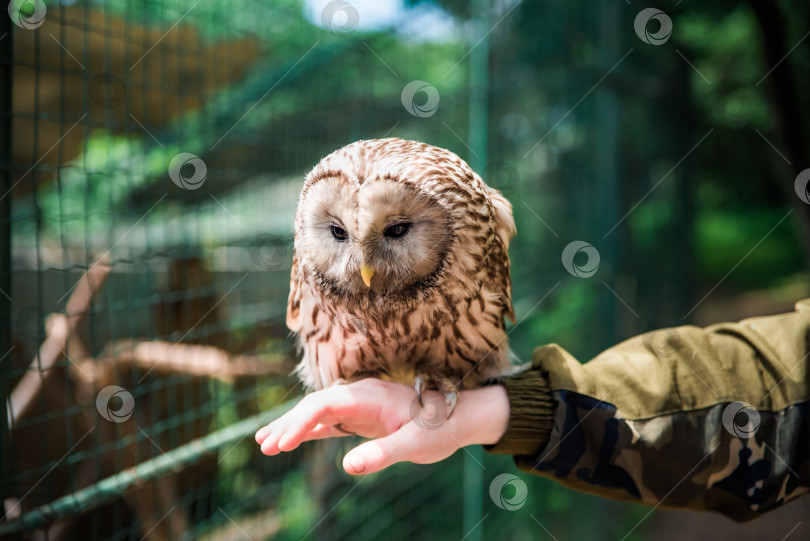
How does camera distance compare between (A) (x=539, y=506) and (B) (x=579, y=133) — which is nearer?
(A) (x=539, y=506)

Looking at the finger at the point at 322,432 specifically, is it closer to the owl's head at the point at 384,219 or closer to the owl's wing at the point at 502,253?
the owl's head at the point at 384,219

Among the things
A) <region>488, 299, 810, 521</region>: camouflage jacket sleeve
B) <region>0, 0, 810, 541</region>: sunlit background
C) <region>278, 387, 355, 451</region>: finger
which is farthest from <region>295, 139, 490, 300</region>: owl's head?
<region>0, 0, 810, 541</region>: sunlit background

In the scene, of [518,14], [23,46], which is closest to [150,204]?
[23,46]

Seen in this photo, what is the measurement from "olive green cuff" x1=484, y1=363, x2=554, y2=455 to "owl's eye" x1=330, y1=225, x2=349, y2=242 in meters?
0.55

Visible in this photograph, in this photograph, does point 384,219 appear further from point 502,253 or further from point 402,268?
point 502,253

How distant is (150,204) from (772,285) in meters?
9.72

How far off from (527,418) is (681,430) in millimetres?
387

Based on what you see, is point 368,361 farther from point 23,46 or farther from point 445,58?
point 23,46

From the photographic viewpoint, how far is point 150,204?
222 cm

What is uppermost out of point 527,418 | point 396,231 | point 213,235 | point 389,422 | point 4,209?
point 4,209

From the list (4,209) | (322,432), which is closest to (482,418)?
(322,432)

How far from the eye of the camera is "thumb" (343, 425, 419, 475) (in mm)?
1115

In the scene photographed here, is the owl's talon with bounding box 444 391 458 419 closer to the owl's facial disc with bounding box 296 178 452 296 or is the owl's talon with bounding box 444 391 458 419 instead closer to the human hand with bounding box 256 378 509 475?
the human hand with bounding box 256 378 509 475

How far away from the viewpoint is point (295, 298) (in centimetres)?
177
